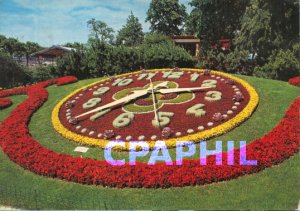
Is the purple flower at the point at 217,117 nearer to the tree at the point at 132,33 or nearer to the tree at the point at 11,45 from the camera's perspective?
the tree at the point at 132,33

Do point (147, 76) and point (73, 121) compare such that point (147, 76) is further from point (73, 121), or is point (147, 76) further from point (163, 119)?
point (163, 119)

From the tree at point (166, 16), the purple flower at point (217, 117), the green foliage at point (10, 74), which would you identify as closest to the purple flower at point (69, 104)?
the purple flower at point (217, 117)

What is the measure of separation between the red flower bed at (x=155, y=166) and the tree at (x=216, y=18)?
22.7 metres

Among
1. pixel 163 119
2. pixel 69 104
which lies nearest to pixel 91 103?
pixel 69 104

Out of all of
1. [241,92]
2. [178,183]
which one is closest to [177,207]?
[178,183]

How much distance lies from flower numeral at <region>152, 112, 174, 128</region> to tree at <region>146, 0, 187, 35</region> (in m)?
38.6

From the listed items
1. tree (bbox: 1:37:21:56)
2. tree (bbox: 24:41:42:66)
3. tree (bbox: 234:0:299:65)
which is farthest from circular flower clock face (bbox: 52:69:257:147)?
tree (bbox: 24:41:42:66)

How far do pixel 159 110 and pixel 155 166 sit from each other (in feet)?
13.2

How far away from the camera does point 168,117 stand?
539 inches

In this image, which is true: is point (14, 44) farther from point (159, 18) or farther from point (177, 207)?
point (177, 207)

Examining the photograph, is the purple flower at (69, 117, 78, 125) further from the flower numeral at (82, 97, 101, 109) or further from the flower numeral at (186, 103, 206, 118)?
the flower numeral at (186, 103, 206, 118)

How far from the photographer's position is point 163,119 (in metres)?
13.5

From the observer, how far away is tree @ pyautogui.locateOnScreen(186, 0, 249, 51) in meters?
34.7

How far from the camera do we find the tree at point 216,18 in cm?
3469
